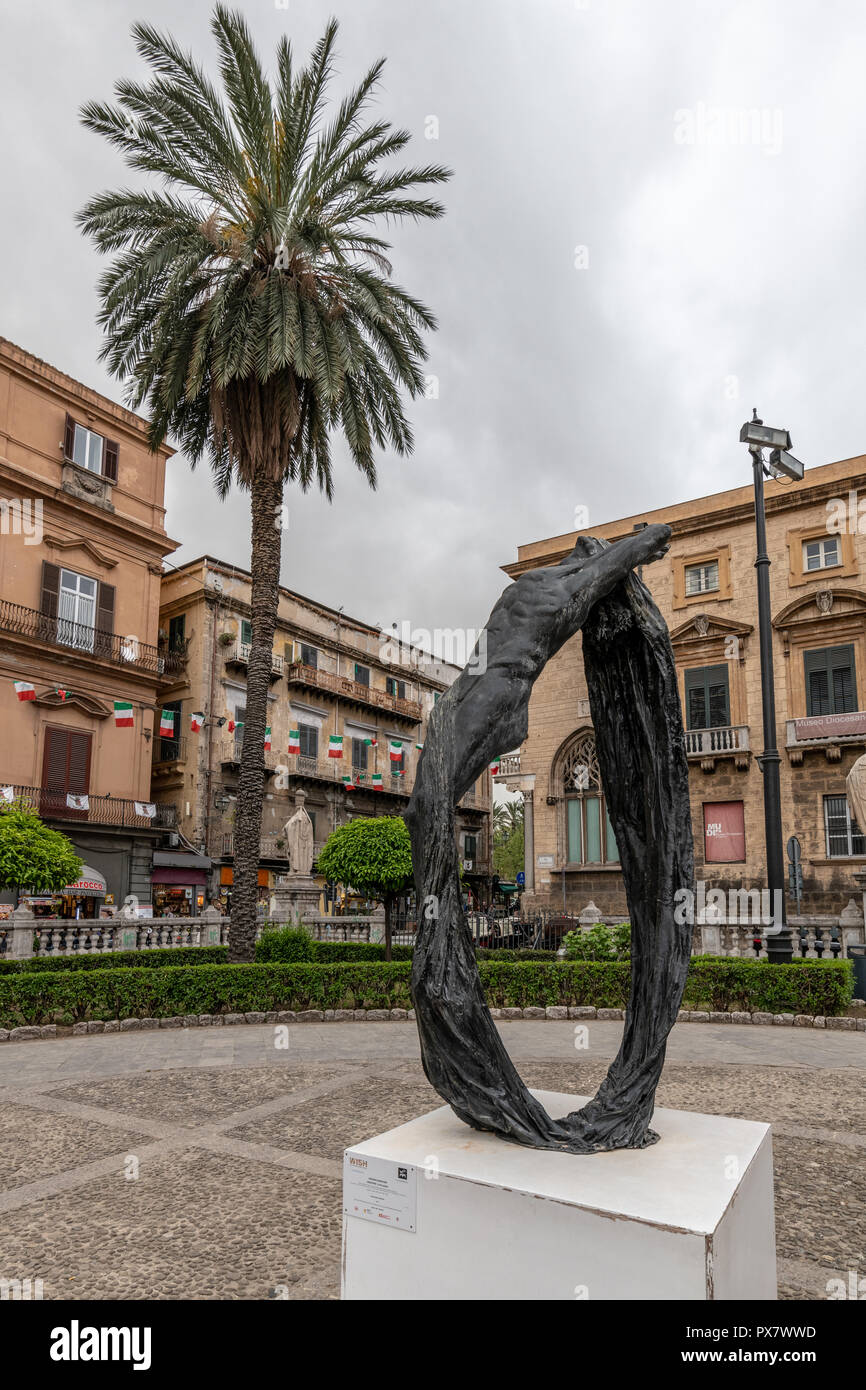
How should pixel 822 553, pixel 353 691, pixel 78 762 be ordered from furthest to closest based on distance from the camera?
pixel 353 691 → pixel 822 553 → pixel 78 762

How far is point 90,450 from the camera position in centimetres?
2494

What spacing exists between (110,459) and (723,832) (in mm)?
20461

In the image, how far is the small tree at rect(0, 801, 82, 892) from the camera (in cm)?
1212

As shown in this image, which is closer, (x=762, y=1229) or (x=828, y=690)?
(x=762, y=1229)

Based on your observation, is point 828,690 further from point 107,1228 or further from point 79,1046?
point 107,1228

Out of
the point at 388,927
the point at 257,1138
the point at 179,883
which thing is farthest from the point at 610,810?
the point at 179,883

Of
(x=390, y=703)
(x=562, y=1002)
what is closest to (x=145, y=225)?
(x=562, y=1002)

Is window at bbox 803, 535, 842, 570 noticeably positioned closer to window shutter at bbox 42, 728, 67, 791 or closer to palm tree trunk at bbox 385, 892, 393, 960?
palm tree trunk at bbox 385, 892, 393, 960

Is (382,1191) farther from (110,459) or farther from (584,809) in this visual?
(110,459)

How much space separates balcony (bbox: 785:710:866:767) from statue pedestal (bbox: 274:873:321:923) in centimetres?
1318

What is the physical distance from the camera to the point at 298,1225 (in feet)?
14.6

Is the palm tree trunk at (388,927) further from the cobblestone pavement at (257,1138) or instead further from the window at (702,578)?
the window at (702,578)

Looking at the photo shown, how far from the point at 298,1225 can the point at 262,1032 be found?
24.0 feet

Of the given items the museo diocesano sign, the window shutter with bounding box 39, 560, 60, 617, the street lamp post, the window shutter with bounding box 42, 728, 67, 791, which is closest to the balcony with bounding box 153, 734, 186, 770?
the window shutter with bounding box 42, 728, 67, 791
